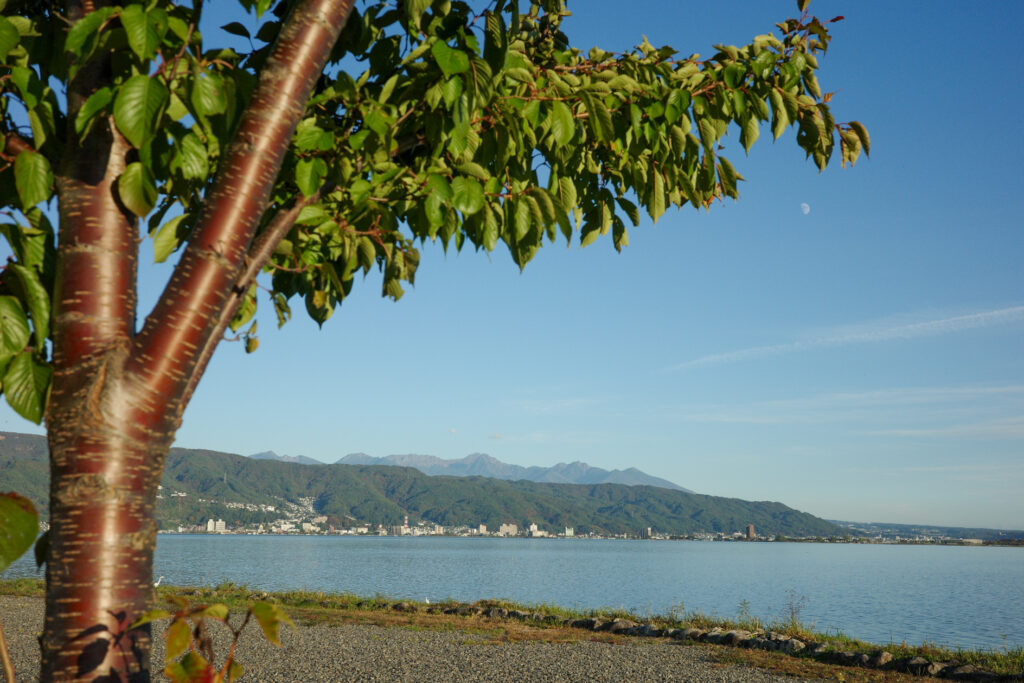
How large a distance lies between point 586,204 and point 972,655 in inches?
723

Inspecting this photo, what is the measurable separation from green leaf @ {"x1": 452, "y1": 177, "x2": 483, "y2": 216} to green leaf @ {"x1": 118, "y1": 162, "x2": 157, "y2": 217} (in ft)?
2.83

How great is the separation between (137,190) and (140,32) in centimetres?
37

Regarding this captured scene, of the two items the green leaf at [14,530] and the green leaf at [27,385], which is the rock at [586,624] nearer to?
the green leaf at [27,385]

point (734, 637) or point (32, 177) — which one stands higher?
point (32, 177)

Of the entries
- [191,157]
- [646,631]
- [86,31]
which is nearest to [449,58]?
[191,157]

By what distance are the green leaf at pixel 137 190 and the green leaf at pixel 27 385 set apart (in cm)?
48

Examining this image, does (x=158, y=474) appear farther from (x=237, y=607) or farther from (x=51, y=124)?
(x=237, y=607)

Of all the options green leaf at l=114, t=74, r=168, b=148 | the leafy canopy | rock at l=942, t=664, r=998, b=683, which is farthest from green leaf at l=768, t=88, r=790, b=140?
rock at l=942, t=664, r=998, b=683

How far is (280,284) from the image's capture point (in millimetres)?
3217

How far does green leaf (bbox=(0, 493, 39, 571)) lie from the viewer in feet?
4.34

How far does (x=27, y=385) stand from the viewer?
1.76m

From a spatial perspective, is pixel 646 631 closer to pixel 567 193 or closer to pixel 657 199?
pixel 657 199

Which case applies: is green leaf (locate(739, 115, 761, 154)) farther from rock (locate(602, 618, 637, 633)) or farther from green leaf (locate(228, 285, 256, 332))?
rock (locate(602, 618, 637, 633))

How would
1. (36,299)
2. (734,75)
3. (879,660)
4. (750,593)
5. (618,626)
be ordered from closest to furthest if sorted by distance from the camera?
(36,299) → (734,75) → (879,660) → (618,626) → (750,593)
